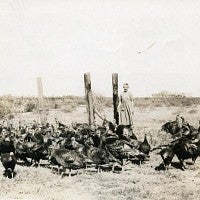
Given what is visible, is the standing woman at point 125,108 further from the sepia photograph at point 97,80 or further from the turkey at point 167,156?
the turkey at point 167,156

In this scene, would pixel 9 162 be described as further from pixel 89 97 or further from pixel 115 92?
pixel 115 92

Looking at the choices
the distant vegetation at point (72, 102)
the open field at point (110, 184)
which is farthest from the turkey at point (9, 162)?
the distant vegetation at point (72, 102)


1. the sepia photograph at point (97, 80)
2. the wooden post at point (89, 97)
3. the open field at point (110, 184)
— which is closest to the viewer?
the open field at point (110, 184)

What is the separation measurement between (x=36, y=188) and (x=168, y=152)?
2.08 meters

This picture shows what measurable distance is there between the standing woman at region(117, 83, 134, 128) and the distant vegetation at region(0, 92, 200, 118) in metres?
1.84

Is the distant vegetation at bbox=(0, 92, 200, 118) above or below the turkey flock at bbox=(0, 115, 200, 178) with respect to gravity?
above

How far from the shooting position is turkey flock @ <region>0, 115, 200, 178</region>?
Result: 6.08 meters

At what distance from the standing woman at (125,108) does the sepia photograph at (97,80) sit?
0.02 meters

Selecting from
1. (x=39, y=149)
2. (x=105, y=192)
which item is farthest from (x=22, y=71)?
(x=105, y=192)

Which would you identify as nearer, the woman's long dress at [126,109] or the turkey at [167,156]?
the turkey at [167,156]

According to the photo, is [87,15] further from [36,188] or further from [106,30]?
[36,188]

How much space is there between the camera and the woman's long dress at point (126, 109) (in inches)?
292

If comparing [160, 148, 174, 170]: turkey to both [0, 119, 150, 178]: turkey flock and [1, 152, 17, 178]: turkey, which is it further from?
[1, 152, 17, 178]: turkey

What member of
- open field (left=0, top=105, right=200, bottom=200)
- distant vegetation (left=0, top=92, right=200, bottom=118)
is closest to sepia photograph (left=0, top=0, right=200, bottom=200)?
open field (left=0, top=105, right=200, bottom=200)
